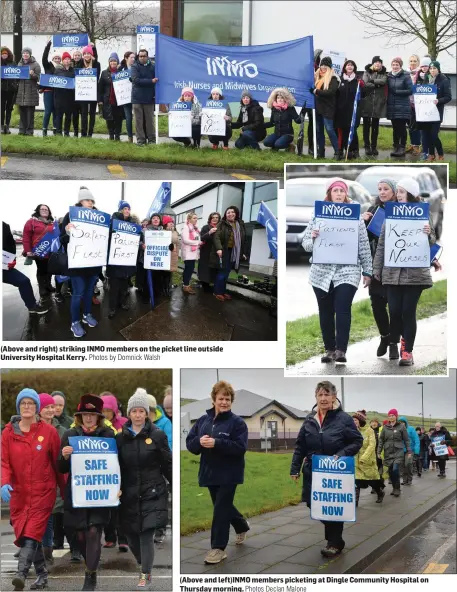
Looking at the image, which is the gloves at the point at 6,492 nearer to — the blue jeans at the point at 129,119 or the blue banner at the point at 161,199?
the blue banner at the point at 161,199

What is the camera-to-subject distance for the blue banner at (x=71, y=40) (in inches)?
276

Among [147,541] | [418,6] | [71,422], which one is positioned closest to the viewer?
[147,541]

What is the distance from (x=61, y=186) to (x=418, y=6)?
3.17 meters

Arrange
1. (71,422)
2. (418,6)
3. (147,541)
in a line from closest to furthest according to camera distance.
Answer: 1. (147,541)
2. (71,422)
3. (418,6)

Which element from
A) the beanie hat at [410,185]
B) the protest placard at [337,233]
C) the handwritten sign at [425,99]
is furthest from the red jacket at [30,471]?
the handwritten sign at [425,99]

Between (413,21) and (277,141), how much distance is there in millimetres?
1453

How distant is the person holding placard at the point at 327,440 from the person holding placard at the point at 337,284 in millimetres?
335

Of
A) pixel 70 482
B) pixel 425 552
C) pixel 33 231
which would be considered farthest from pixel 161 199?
pixel 425 552

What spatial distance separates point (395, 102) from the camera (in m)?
7.10

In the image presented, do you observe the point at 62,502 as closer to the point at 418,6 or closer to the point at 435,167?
the point at 435,167

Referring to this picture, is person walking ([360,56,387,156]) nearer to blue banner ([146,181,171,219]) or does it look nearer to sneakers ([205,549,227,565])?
blue banner ([146,181,171,219])

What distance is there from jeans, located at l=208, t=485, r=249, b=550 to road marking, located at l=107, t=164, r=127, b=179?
2.40m

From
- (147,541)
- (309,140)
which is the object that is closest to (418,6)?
(309,140)

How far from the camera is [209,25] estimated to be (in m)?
7.19
